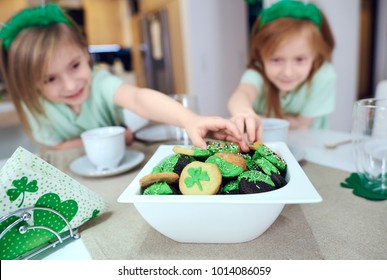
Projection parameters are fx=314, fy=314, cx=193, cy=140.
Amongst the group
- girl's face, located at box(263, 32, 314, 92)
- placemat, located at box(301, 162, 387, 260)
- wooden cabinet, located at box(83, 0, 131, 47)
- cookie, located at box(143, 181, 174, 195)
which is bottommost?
placemat, located at box(301, 162, 387, 260)

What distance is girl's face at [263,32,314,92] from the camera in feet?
3.31

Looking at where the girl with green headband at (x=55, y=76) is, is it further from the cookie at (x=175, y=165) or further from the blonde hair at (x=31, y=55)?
the cookie at (x=175, y=165)

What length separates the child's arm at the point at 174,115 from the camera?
1.90ft

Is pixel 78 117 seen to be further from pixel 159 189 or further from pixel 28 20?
pixel 159 189

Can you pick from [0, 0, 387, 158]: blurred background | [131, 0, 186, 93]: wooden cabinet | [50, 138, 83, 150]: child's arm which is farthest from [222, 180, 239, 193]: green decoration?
[131, 0, 186, 93]: wooden cabinet

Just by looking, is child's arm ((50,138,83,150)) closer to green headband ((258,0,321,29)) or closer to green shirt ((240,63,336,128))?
green shirt ((240,63,336,128))

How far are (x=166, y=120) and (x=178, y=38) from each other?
2268 mm

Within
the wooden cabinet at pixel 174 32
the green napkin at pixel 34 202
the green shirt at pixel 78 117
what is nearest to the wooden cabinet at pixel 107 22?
the wooden cabinet at pixel 174 32

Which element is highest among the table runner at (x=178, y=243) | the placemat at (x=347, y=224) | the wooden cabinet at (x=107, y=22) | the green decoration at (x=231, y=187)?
the wooden cabinet at (x=107, y=22)

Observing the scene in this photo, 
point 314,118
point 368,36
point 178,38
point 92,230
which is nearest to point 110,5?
point 178,38

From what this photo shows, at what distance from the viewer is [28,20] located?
2.86 ft

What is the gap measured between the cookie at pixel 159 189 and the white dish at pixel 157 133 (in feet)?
1.66

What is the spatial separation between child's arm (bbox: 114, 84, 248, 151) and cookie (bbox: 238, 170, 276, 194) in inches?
4.9
